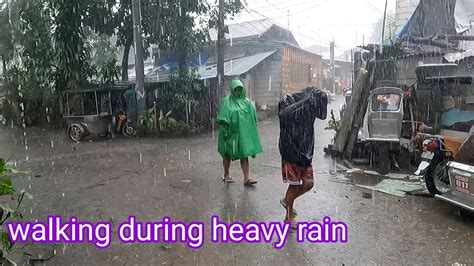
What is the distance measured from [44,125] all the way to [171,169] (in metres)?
9.93

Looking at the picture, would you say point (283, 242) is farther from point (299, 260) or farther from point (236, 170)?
point (236, 170)

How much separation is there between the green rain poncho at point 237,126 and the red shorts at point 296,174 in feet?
5.22

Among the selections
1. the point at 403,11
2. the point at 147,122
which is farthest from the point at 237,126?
the point at 403,11

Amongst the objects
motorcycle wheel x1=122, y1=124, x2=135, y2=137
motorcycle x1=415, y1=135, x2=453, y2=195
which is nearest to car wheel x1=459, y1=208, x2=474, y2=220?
motorcycle x1=415, y1=135, x2=453, y2=195

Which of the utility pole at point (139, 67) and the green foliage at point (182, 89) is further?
the green foliage at point (182, 89)

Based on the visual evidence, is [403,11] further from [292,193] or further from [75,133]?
[292,193]

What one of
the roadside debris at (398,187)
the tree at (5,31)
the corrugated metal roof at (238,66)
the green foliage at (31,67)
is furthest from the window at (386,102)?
the tree at (5,31)

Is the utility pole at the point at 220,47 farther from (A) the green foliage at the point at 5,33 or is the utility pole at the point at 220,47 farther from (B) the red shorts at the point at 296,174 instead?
(A) the green foliage at the point at 5,33

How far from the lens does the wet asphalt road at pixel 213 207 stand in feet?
11.6

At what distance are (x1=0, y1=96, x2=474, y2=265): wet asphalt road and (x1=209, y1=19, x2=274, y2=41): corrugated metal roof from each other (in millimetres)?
12739

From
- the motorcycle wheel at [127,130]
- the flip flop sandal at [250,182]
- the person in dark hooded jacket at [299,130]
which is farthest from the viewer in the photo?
the motorcycle wheel at [127,130]

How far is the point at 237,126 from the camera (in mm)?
5645

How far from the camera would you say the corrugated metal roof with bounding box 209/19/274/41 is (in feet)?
67.1

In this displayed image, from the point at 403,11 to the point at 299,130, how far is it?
1439 centimetres
